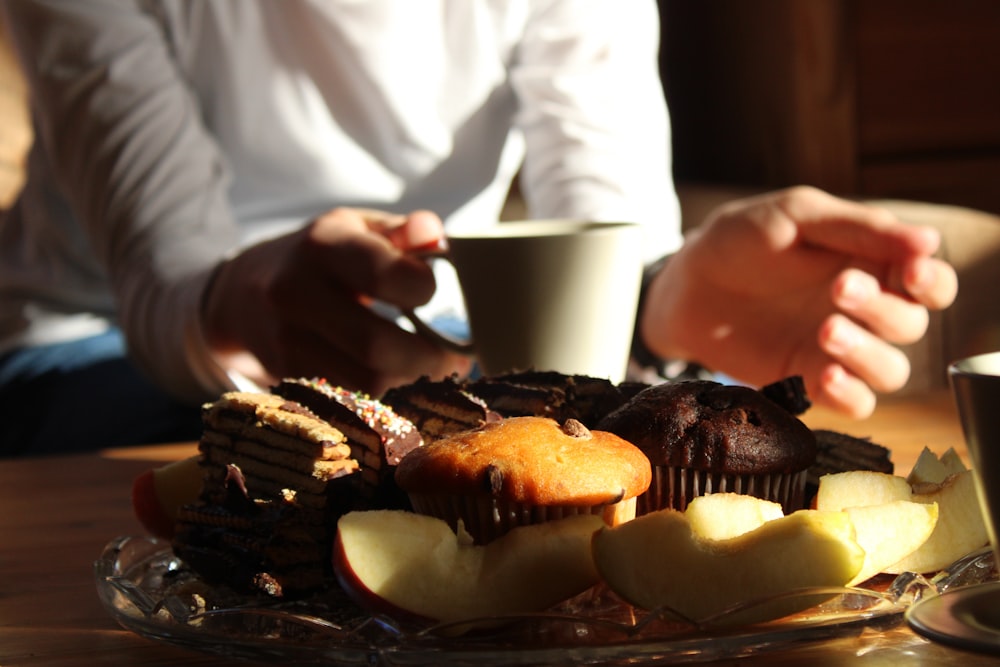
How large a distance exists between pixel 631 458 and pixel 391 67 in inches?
43.0

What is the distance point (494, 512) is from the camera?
0.46 meters

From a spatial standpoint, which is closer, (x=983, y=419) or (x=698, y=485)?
(x=983, y=419)

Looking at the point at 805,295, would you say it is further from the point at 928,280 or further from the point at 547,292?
the point at 547,292

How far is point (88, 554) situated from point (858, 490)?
1.38ft

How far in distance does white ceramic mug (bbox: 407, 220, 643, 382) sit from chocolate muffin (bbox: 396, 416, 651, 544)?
0.30 metres

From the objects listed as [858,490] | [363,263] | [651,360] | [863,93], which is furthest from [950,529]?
[863,93]

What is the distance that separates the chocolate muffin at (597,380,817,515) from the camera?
0.51 metres

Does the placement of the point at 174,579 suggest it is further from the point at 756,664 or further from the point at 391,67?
the point at 391,67

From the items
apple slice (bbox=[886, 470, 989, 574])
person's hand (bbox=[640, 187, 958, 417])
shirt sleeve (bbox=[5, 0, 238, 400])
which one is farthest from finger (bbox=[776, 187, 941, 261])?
shirt sleeve (bbox=[5, 0, 238, 400])

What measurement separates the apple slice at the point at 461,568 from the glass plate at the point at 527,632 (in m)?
0.01

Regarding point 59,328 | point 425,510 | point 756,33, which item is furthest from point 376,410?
point 756,33

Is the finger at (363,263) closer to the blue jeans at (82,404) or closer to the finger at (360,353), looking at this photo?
the finger at (360,353)

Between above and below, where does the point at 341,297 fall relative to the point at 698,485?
below

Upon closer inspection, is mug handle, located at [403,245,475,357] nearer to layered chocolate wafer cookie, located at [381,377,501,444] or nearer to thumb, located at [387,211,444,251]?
thumb, located at [387,211,444,251]
